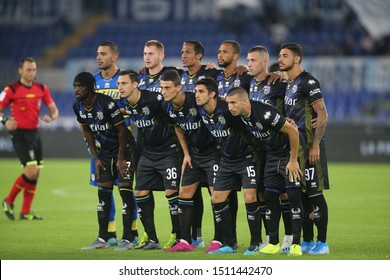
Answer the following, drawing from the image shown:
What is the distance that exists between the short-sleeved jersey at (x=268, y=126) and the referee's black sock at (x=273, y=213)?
0.49 meters

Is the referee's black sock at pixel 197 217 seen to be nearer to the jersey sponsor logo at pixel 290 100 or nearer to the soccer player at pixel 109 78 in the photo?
the soccer player at pixel 109 78

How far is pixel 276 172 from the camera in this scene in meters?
10.3

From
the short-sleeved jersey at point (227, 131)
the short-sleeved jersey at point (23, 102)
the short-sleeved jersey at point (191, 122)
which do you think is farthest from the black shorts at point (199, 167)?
the short-sleeved jersey at point (23, 102)

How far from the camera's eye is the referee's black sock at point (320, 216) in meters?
10.5

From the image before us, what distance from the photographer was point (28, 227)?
13.5 m

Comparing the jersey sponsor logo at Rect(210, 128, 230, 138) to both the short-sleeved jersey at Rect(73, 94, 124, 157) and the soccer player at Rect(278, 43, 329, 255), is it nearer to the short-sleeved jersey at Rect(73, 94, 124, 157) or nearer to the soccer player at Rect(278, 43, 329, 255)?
the soccer player at Rect(278, 43, 329, 255)

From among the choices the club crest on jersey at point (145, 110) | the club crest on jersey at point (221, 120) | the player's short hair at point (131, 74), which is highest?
the player's short hair at point (131, 74)

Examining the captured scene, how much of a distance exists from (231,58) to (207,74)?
17.0 inches

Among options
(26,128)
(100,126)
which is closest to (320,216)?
(100,126)

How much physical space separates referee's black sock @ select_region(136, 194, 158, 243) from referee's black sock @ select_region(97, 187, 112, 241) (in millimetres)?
A: 494

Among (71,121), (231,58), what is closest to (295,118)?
(231,58)

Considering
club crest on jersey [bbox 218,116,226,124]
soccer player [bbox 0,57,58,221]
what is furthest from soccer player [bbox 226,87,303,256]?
soccer player [bbox 0,57,58,221]

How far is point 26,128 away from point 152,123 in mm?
4706
